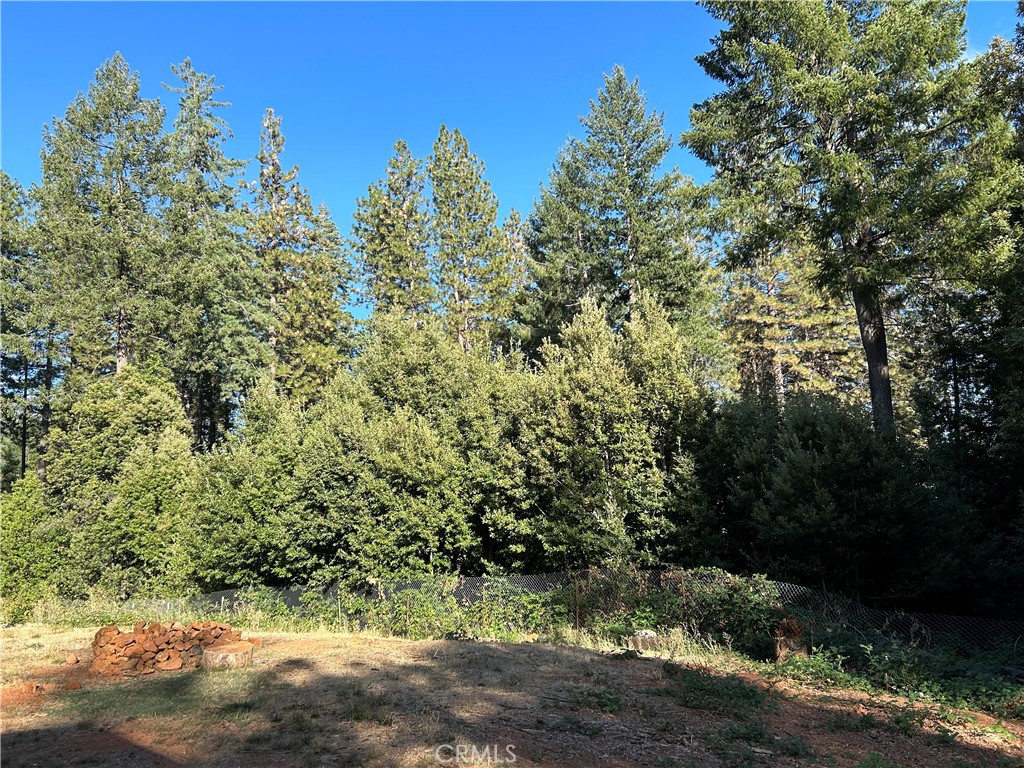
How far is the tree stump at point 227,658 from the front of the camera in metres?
8.02

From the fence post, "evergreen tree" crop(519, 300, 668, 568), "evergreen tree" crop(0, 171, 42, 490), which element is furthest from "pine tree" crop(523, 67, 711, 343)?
"evergreen tree" crop(0, 171, 42, 490)

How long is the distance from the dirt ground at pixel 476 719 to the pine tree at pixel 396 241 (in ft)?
69.4

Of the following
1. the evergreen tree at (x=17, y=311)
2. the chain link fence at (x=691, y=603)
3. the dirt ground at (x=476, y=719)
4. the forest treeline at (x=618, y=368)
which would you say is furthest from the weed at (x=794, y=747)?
the evergreen tree at (x=17, y=311)

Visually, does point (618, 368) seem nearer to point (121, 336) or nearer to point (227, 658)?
point (227, 658)

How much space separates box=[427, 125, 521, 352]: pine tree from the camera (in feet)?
89.3

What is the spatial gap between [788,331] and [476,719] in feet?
85.8

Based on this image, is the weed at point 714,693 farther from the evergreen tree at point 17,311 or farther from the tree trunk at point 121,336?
the evergreen tree at point 17,311

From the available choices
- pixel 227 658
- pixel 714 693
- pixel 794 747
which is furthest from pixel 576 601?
pixel 794 747

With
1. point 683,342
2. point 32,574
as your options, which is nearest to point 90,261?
point 32,574

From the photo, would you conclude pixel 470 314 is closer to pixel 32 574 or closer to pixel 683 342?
pixel 683 342

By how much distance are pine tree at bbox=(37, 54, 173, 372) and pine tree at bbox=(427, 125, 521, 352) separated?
12.1 meters

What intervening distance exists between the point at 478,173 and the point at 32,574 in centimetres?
2296

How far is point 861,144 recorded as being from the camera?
12844mm

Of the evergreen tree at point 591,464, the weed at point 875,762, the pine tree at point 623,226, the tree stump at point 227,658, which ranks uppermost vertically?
the pine tree at point 623,226
